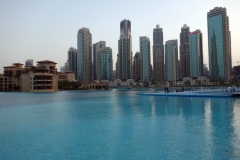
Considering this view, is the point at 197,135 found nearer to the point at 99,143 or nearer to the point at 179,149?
the point at 179,149

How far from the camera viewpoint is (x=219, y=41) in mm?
191750

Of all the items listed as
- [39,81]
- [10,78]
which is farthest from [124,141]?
[10,78]

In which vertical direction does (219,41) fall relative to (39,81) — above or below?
above

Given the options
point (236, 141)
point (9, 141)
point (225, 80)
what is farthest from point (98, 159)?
point (225, 80)

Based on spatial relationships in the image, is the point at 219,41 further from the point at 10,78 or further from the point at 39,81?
the point at 10,78

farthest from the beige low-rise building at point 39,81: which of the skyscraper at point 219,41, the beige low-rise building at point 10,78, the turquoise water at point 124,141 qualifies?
the skyscraper at point 219,41

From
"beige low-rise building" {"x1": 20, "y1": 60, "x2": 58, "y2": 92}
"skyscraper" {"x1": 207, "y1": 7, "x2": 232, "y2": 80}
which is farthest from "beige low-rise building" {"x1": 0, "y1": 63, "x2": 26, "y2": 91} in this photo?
"skyscraper" {"x1": 207, "y1": 7, "x2": 232, "y2": 80}

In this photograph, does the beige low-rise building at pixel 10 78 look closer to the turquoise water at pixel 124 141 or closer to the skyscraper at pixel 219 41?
the turquoise water at pixel 124 141

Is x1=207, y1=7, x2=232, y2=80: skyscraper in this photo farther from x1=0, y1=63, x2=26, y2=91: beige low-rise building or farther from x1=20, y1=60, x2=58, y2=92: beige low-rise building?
x1=0, y1=63, x2=26, y2=91: beige low-rise building

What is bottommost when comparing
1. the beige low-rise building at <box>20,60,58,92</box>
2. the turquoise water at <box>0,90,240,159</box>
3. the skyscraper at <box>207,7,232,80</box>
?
the turquoise water at <box>0,90,240,159</box>

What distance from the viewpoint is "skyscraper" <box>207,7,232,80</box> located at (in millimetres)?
188750

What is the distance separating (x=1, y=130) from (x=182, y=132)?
45.0ft

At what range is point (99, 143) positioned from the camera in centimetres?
1317

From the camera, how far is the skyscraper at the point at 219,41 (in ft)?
619
